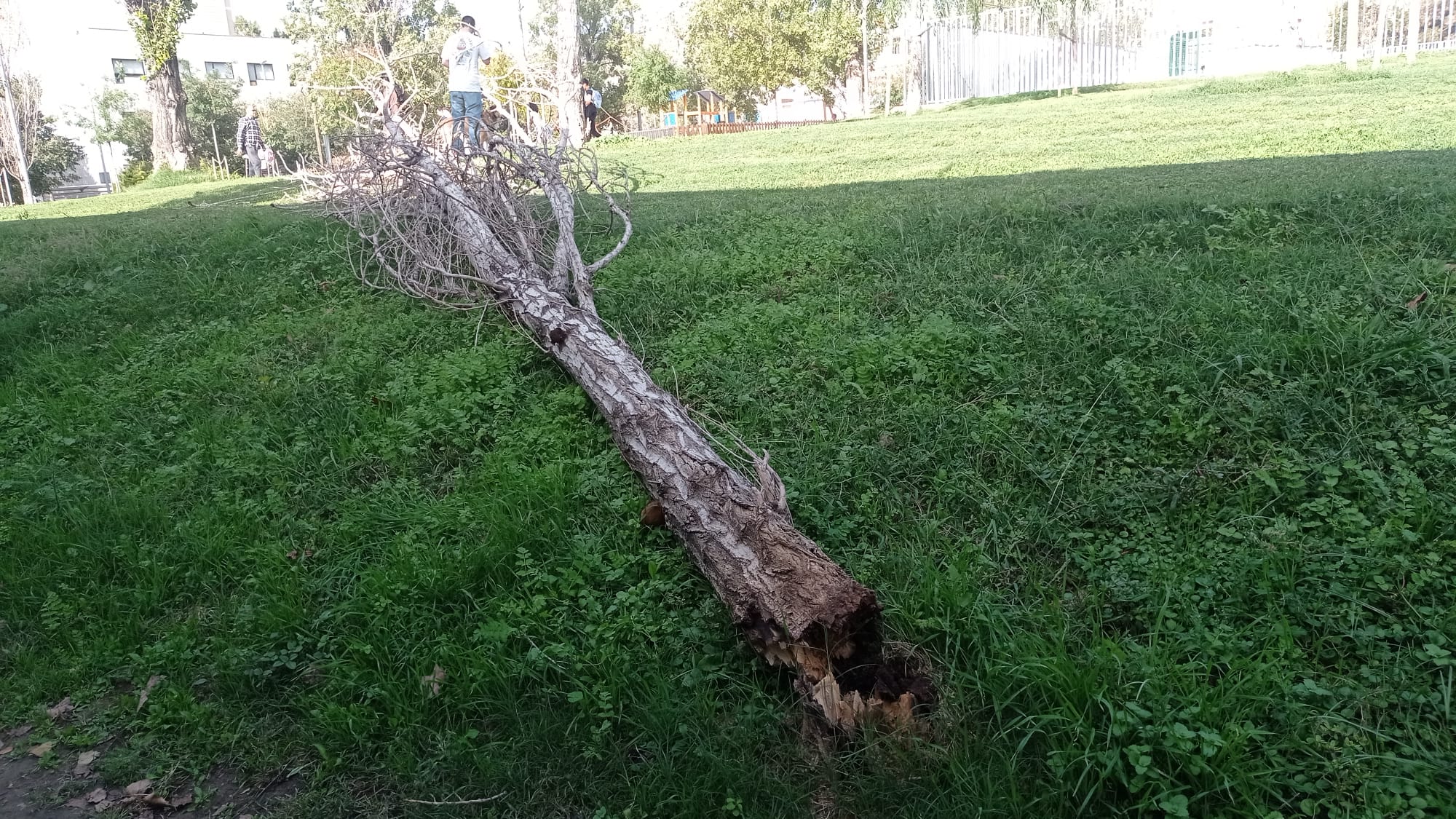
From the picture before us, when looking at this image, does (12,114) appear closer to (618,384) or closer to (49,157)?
(49,157)

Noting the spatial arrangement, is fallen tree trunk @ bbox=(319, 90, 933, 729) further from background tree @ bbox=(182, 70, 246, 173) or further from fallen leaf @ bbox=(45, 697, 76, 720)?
background tree @ bbox=(182, 70, 246, 173)

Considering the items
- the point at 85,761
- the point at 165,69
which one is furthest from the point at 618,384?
the point at 165,69

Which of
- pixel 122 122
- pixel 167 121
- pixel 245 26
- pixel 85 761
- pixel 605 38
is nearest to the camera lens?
pixel 85 761

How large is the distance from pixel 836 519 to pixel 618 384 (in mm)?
1323

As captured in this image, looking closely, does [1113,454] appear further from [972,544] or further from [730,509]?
[730,509]

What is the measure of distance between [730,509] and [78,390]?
4368mm

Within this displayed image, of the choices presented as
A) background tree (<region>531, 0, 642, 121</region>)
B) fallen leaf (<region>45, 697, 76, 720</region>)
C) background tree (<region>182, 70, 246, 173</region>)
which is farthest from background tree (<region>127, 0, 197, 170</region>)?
background tree (<region>531, 0, 642, 121</region>)

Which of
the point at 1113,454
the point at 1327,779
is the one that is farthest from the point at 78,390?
the point at 1327,779

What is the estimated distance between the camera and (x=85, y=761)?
118 inches

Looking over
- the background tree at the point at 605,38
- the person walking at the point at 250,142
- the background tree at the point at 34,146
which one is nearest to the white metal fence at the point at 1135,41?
the person walking at the point at 250,142

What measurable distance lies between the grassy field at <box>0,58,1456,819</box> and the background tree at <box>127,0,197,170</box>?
15727 millimetres

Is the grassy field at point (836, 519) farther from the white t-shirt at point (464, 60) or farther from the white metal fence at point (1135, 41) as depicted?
the white metal fence at point (1135, 41)

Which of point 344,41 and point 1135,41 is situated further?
point 344,41

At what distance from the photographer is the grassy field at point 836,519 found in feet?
8.50
